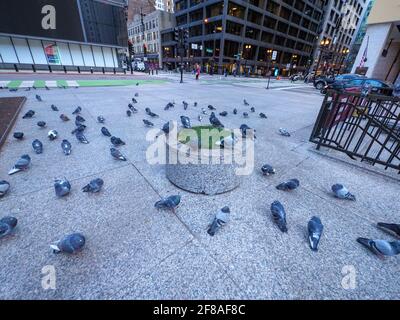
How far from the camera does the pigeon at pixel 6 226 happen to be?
1.92 meters

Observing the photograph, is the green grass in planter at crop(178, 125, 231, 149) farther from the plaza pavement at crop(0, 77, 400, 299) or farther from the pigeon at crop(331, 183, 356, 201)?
the pigeon at crop(331, 183, 356, 201)

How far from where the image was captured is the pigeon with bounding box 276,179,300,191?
2982mm

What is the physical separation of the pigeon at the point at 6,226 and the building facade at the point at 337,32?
217ft

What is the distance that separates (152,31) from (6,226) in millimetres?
78551

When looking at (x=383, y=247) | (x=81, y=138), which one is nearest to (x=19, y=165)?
(x=81, y=138)

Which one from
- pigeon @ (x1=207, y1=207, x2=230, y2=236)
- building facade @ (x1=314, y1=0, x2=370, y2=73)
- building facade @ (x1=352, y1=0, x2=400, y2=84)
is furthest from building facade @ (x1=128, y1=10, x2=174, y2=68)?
pigeon @ (x1=207, y1=207, x2=230, y2=236)

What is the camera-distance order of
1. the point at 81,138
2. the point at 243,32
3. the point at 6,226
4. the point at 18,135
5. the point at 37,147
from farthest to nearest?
the point at 243,32 < the point at 81,138 < the point at 18,135 < the point at 37,147 < the point at 6,226

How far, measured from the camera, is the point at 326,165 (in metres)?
4.20

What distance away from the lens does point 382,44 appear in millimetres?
18922

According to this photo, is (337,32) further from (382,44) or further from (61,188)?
(61,188)

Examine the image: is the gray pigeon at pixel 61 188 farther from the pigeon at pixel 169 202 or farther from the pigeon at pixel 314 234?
the pigeon at pixel 314 234

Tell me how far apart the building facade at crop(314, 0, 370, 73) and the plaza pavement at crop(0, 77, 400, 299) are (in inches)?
2497
